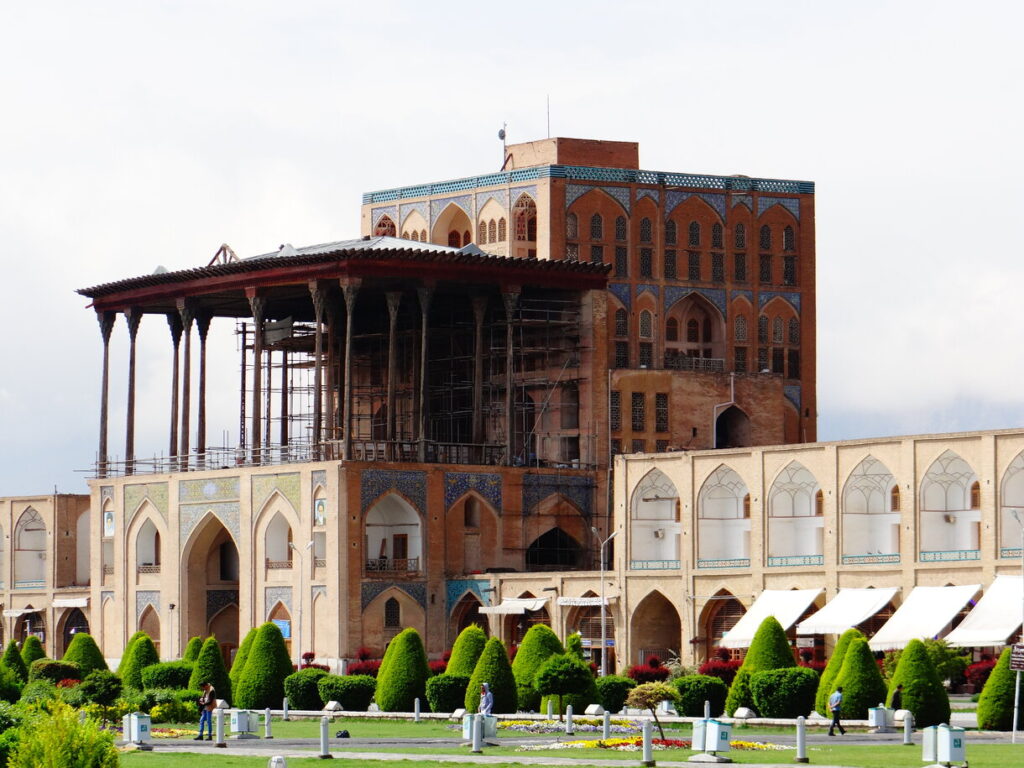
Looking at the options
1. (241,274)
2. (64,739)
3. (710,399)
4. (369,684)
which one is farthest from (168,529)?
(64,739)

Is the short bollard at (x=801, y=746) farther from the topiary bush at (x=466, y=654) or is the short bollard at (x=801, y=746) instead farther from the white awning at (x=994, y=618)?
the white awning at (x=994, y=618)

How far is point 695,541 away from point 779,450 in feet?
12.9

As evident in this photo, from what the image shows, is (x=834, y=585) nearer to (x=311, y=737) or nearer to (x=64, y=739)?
(x=311, y=737)

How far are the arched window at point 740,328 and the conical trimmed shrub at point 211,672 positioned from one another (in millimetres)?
28439

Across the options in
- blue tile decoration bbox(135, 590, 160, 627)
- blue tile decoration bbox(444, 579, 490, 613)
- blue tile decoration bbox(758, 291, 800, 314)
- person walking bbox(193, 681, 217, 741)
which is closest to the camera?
person walking bbox(193, 681, 217, 741)

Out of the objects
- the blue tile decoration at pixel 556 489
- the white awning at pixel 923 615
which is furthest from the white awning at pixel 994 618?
the blue tile decoration at pixel 556 489

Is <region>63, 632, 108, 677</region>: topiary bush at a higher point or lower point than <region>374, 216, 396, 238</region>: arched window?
lower

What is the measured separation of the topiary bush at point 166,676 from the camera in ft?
195

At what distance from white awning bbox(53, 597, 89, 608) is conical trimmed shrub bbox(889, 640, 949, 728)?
157 feet

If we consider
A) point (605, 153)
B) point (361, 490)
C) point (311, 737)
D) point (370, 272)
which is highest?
point (605, 153)

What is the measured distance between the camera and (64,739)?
28.3 metres

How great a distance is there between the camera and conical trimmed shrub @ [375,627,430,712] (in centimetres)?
5450

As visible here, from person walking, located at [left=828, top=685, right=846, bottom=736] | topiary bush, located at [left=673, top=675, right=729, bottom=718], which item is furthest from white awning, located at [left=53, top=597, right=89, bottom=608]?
person walking, located at [left=828, top=685, right=846, bottom=736]

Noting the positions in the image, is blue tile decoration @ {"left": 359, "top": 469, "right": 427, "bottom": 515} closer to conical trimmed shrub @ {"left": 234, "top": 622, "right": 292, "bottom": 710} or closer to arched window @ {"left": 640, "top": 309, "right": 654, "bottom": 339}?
arched window @ {"left": 640, "top": 309, "right": 654, "bottom": 339}
